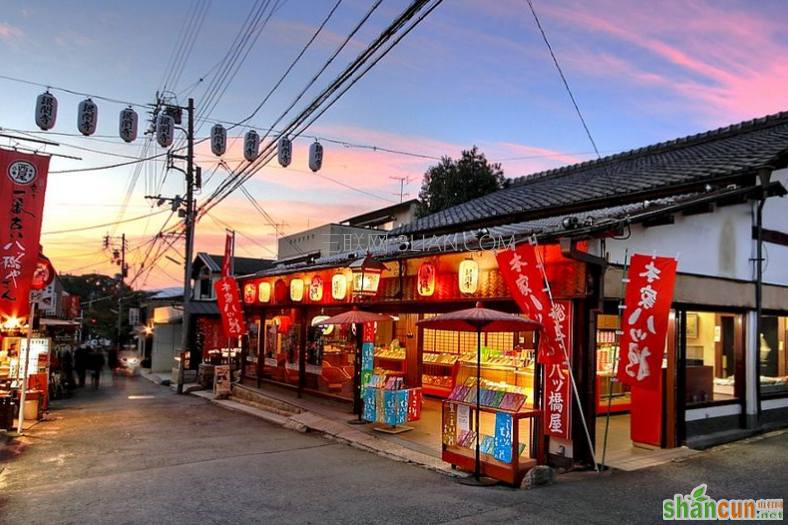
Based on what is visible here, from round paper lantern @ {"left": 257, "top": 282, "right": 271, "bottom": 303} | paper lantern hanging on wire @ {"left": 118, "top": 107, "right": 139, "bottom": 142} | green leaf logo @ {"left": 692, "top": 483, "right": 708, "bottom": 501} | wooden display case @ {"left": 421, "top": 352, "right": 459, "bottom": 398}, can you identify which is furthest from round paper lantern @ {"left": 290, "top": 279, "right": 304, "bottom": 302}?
green leaf logo @ {"left": 692, "top": 483, "right": 708, "bottom": 501}

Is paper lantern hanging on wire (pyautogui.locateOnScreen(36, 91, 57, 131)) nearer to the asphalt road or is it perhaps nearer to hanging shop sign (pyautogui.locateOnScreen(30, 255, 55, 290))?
hanging shop sign (pyautogui.locateOnScreen(30, 255, 55, 290))

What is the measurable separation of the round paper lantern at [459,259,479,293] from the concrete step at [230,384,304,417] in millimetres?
7253

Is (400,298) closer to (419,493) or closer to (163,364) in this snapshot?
(419,493)

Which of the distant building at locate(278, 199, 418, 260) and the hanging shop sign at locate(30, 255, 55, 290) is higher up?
the distant building at locate(278, 199, 418, 260)

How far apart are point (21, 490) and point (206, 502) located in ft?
10.8

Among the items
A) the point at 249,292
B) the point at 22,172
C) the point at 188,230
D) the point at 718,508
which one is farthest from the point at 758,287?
the point at 188,230

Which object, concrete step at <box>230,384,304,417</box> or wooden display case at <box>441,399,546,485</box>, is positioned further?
concrete step at <box>230,384,304,417</box>

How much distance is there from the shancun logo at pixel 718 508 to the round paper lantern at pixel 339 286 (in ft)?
33.2

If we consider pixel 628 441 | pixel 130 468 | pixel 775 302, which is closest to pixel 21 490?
pixel 130 468

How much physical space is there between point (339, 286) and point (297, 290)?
3045mm

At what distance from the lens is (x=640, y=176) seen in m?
13.7

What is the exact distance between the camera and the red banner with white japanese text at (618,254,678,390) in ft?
28.2

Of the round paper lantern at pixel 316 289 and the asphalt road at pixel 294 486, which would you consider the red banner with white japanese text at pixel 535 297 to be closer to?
the asphalt road at pixel 294 486

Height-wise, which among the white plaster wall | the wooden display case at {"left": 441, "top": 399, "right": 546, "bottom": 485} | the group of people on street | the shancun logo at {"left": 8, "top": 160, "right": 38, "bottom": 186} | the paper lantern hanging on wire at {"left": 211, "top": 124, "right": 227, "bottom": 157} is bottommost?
the group of people on street
